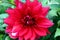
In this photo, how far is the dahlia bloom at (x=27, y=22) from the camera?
42.6 inches

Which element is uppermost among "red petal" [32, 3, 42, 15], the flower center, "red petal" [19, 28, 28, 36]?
"red petal" [32, 3, 42, 15]

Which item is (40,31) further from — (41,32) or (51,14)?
(51,14)

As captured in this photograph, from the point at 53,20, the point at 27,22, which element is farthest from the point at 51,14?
the point at 27,22

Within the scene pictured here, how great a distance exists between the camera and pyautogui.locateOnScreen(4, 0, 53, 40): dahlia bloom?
1083mm

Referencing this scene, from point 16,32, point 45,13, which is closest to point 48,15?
point 45,13

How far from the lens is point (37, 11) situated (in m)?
1.08

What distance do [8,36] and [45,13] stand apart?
0.80ft

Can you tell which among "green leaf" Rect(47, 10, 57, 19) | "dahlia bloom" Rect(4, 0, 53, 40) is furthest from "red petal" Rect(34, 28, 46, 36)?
"green leaf" Rect(47, 10, 57, 19)

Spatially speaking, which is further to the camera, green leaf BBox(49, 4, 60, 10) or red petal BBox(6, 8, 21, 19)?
green leaf BBox(49, 4, 60, 10)

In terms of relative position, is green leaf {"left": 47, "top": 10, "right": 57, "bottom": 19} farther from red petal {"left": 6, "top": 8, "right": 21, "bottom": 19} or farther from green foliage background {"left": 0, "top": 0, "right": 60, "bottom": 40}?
red petal {"left": 6, "top": 8, "right": 21, "bottom": 19}

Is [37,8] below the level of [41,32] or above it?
above

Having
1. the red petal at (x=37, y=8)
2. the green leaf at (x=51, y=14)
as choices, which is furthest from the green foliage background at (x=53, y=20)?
the red petal at (x=37, y=8)

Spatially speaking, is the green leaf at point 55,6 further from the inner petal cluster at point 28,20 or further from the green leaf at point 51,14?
the inner petal cluster at point 28,20

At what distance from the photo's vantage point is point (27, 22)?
112 cm
